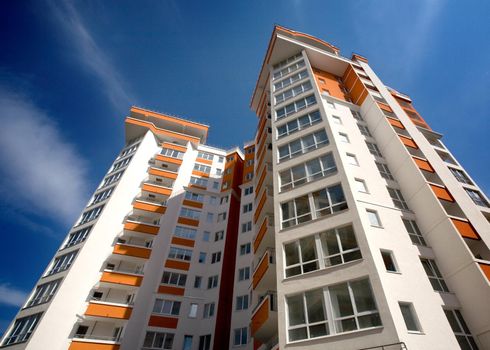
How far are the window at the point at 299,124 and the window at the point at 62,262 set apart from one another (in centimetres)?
2466

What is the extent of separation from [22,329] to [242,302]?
19.6 m

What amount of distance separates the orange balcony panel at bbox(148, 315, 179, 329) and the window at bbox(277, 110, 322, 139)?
2084 cm

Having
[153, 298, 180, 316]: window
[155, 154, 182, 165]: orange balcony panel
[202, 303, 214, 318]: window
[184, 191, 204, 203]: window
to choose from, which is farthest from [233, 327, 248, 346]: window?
[155, 154, 182, 165]: orange balcony panel

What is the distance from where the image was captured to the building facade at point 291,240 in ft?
45.4

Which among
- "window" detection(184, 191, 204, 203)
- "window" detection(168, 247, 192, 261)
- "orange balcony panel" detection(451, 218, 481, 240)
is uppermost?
"window" detection(184, 191, 204, 203)

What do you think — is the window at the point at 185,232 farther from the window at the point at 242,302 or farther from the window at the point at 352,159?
the window at the point at 352,159

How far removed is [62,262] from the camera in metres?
30.1

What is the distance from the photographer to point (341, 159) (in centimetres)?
1981

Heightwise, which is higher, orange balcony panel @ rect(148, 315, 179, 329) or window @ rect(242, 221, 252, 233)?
window @ rect(242, 221, 252, 233)

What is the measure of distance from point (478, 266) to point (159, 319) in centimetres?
2615

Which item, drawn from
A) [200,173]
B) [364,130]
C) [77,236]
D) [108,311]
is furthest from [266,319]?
[200,173]

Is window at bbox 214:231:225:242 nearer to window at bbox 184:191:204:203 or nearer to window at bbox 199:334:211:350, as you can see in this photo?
window at bbox 184:191:204:203

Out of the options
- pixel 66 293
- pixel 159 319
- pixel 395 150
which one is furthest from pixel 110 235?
pixel 395 150

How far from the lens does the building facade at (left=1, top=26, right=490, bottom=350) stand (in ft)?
45.4
